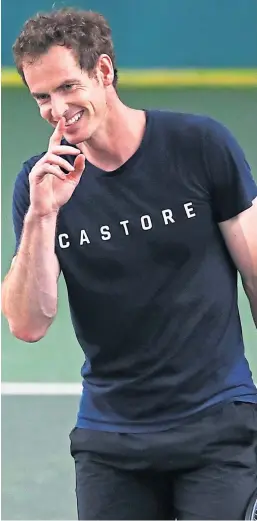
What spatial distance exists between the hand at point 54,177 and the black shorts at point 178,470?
0.33 m

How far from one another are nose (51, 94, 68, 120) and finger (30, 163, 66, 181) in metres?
0.06

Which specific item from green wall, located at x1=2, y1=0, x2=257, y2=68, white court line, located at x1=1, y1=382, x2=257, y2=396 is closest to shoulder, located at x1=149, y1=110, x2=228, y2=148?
white court line, located at x1=1, y1=382, x2=257, y2=396

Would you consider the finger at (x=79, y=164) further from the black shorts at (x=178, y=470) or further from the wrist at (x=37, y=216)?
the black shorts at (x=178, y=470)

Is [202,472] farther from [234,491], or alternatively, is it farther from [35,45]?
[35,45]

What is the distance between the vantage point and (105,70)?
1229 mm

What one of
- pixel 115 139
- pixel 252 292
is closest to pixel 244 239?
pixel 252 292

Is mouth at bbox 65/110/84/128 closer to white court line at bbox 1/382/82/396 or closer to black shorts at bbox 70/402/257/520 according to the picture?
black shorts at bbox 70/402/257/520

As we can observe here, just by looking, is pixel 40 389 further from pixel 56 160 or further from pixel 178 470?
pixel 56 160

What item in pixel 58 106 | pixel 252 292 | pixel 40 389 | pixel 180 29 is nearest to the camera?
pixel 58 106

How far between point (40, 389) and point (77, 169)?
59.4 inches

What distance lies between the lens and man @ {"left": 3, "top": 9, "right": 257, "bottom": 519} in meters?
1.22

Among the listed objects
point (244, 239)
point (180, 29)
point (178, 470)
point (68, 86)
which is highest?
point (180, 29)

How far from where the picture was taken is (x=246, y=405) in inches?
50.4

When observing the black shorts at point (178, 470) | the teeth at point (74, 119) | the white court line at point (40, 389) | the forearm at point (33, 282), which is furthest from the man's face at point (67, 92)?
the white court line at point (40, 389)
